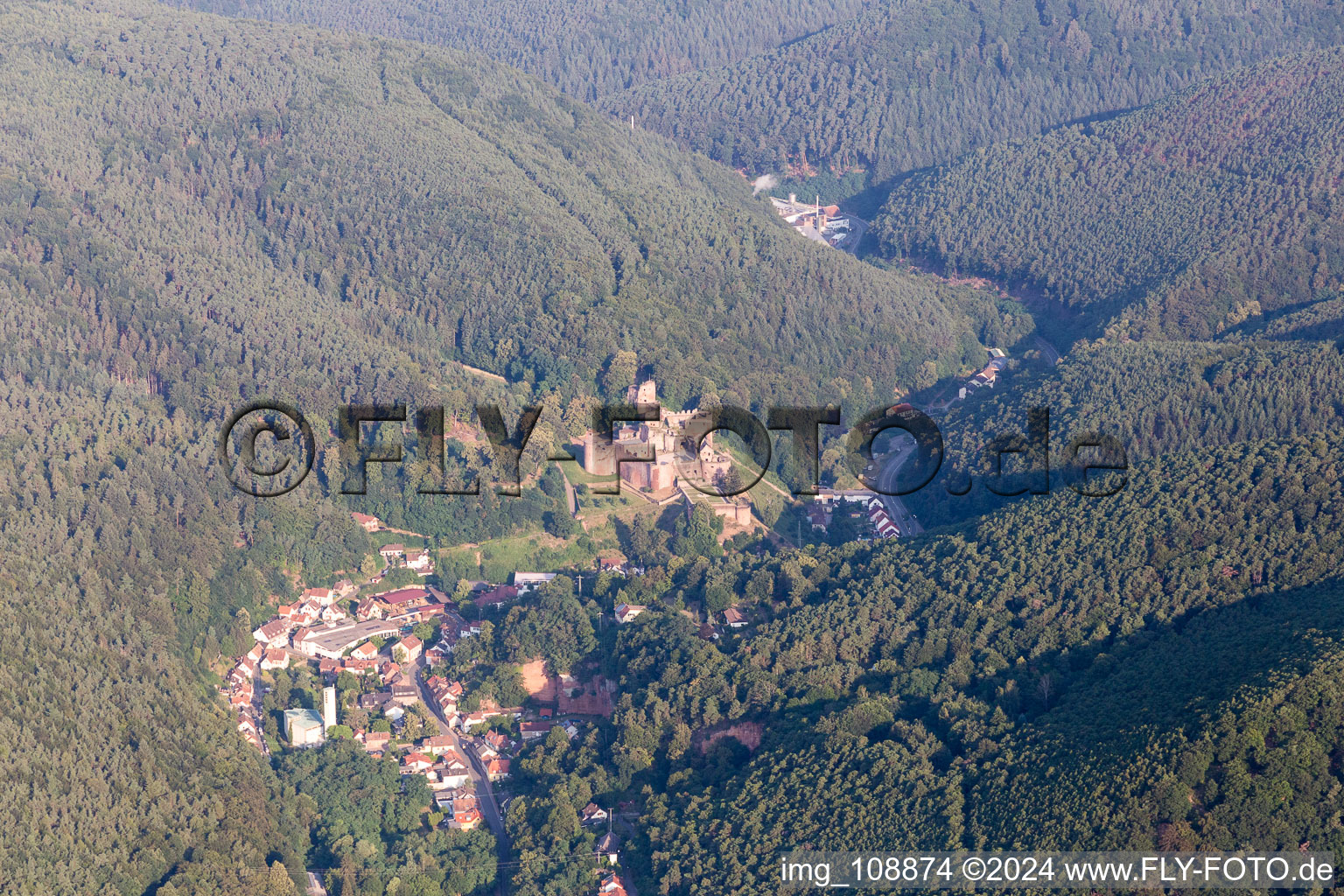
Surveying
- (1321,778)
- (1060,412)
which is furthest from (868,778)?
(1060,412)

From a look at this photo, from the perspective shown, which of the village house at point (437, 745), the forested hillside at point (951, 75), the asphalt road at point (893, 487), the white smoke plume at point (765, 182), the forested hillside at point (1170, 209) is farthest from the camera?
the forested hillside at point (951, 75)

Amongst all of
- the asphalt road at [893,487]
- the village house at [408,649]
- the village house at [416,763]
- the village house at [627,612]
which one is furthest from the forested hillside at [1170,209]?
the village house at [416,763]

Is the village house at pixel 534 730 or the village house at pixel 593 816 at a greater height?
the village house at pixel 534 730

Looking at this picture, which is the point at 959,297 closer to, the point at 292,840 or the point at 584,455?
the point at 584,455

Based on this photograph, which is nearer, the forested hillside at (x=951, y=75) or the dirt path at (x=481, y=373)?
the dirt path at (x=481, y=373)

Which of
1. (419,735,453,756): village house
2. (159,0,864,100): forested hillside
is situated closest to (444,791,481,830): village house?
(419,735,453,756): village house

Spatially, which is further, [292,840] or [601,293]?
[601,293]

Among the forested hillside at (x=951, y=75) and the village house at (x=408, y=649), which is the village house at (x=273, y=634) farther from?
the forested hillside at (x=951, y=75)
